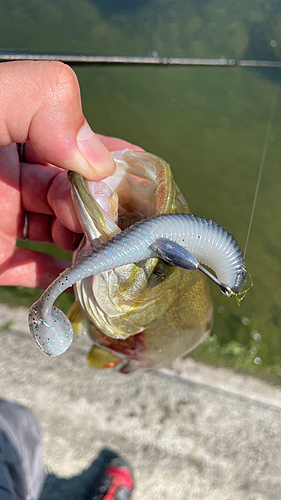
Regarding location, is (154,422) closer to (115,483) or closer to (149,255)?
(115,483)

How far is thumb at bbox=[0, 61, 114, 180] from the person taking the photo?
1.13m

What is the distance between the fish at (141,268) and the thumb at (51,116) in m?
0.07

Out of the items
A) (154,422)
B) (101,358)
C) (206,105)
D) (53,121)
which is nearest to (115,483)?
(154,422)

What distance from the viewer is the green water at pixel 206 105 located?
9.52ft

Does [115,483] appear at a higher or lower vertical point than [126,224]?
lower

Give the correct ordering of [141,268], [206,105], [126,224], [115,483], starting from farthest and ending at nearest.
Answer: [206,105], [115,483], [126,224], [141,268]

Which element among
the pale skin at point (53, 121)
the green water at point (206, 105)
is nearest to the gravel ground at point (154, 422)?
the green water at point (206, 105)

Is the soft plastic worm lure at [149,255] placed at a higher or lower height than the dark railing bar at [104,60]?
lower

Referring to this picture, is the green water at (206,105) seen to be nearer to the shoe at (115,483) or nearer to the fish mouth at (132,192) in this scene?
the shoe at (115,483)

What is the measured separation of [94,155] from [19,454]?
180 cm

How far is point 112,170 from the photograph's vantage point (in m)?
1.26

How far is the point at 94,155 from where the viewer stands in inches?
47.9

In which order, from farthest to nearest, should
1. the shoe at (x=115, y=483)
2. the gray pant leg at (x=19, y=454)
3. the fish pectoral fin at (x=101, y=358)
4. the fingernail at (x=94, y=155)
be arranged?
the shoe at (x=115, y=483), the fish pectoral fin at (x=101, y=358), the gray pant leg at (x=19, y=454), the fingernail at (x=94, y=155)

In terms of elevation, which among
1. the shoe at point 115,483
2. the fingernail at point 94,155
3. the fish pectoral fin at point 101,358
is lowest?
the shoe at point 115,483
